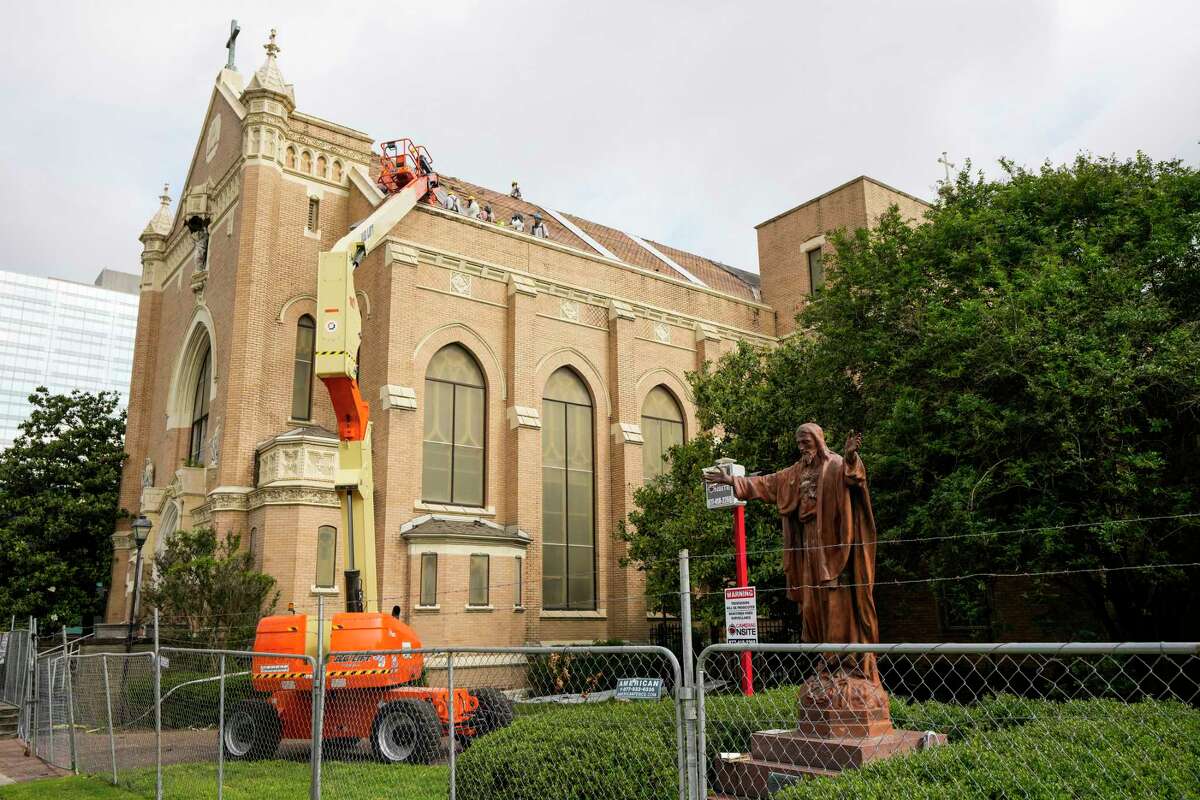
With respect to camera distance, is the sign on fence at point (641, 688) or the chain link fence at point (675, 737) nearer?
the chain link fence at point (675, 737)

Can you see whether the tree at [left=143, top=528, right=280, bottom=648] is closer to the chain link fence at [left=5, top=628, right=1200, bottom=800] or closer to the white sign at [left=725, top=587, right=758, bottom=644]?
the chain link fence at [left=5, top=628, right=1200, bottom=800]

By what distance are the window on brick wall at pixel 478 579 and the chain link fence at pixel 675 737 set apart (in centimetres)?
852

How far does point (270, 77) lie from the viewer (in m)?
27.0

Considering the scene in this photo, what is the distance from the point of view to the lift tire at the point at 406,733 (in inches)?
428

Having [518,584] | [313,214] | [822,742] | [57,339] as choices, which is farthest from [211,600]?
[57,339]

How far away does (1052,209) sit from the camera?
18.3 meters

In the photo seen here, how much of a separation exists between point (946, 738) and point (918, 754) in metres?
2.17

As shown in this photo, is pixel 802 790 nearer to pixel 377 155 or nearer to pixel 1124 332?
pixel 1124 332

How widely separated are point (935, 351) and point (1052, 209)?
4.40 metres

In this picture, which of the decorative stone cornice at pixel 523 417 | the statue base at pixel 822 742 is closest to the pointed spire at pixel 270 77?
the decorative stone cornice at pixel 523 417

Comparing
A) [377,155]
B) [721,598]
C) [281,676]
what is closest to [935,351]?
[721,598]

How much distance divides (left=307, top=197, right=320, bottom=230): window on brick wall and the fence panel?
21662 millimetres

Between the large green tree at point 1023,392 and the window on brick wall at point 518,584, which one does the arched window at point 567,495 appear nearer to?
the window on brick wall at point 518,584

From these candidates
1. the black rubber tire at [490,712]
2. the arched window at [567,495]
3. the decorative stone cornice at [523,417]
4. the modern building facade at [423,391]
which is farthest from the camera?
the arched window at [567,495]
